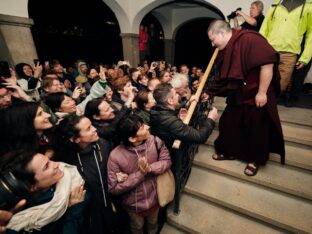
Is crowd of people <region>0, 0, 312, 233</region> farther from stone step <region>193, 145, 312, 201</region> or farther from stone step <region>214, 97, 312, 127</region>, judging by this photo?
stone step <region>214, 97, 312, 127</region>

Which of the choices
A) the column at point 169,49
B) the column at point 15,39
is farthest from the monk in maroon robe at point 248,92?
the column at point 169,49

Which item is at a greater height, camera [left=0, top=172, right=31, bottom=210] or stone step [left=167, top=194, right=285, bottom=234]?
camera [left=0, top=172, right=31, bottom=210]

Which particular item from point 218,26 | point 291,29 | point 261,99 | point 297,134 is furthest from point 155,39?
point 261,99

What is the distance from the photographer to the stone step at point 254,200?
1974mm

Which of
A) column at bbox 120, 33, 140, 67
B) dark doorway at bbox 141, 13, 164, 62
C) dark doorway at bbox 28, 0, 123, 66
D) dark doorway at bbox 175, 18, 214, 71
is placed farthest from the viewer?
dark doorway at bbox 175, 18, 214, 71

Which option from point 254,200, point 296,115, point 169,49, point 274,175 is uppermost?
point 169,49

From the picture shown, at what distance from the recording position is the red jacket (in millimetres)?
1716

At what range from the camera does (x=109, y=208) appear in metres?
1.94

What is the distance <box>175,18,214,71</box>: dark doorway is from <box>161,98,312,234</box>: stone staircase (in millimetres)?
9500

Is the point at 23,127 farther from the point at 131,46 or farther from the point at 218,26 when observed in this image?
the point at 131,46

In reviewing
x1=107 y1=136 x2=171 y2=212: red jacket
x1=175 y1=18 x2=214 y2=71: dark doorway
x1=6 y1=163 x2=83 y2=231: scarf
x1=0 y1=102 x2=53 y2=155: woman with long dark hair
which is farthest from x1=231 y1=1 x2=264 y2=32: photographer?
x1=175 y1=18 x2=214 y2=71: dark doorway

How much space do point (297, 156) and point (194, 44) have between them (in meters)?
10.2

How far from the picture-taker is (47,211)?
3.92 feet

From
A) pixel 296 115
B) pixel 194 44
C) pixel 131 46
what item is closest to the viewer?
pixel 296 115
